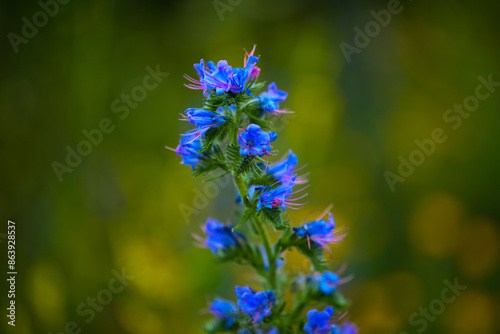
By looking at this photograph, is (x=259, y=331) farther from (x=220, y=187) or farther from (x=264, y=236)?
(x=220, y=187)

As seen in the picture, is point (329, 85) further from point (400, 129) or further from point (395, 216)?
point (395, 216)

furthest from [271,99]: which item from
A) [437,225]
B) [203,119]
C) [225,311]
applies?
[437,225]

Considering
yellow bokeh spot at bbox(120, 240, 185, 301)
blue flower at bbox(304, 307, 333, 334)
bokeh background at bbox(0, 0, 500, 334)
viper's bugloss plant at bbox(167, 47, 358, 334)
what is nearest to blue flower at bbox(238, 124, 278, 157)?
viper's bugloss plant at bbox(167, 47, 358, 334)

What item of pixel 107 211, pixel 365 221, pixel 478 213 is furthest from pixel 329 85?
pixel 107 211

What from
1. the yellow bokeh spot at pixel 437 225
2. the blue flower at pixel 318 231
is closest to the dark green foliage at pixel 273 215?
the blue flower at pixel 318 231

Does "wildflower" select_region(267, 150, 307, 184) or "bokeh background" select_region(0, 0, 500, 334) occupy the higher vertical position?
"bokeh background" select_region(0, 0, 500, 334)

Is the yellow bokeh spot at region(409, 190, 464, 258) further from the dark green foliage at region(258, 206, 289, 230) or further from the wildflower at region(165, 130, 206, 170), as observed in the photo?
the wildflower at region(165, 130, 206, 170)
